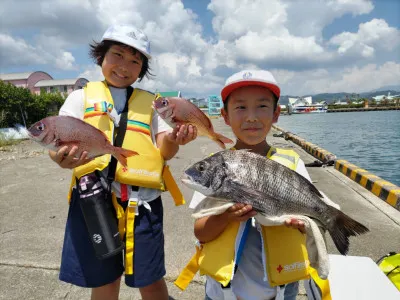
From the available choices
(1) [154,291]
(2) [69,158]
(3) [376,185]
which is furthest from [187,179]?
(3) [376,185]

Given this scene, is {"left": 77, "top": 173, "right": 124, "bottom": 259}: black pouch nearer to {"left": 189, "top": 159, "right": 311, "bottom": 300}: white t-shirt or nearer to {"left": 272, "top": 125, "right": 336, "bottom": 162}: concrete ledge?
{"left": 189, "top": 159, "right": 311, "bottom": 300}: white t-shirt

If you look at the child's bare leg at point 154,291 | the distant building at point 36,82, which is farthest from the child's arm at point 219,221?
the distant building at point 36,82

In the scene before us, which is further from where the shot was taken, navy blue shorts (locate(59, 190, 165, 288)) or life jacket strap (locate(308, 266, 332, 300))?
navy blue shorts (locate(59, 190, 165, 288))

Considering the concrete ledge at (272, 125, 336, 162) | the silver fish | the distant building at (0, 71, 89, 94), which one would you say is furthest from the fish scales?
the distant building at (0, 71, 89, 94)

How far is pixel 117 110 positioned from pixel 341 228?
1764mm

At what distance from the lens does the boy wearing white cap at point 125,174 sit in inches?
82.0

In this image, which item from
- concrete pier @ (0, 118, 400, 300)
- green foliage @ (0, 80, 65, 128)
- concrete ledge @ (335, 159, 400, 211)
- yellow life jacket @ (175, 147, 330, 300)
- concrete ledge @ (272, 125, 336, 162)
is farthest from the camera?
green foliage @ (0, 80, 65, 128)

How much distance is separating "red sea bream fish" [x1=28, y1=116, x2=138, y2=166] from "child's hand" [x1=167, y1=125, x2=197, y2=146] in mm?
466

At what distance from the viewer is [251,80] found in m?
1.83

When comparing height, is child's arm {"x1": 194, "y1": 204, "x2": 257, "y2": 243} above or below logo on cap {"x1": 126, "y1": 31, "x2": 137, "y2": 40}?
below

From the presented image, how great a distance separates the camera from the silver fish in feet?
5.27

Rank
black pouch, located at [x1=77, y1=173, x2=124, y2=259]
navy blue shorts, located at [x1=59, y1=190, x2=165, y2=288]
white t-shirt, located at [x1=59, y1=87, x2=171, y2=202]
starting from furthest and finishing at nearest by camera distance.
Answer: white t-shirt, located at [x1=59, y1=87, x2=171, y2=202], navy blue shorts, located at [x1=59, y1=190, x2=165, y2=288], black pouch, located at [x1=77, y1=173, x2=124, y2=259]

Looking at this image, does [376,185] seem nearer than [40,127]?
No

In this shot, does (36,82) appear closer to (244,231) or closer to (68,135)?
(68,135)
